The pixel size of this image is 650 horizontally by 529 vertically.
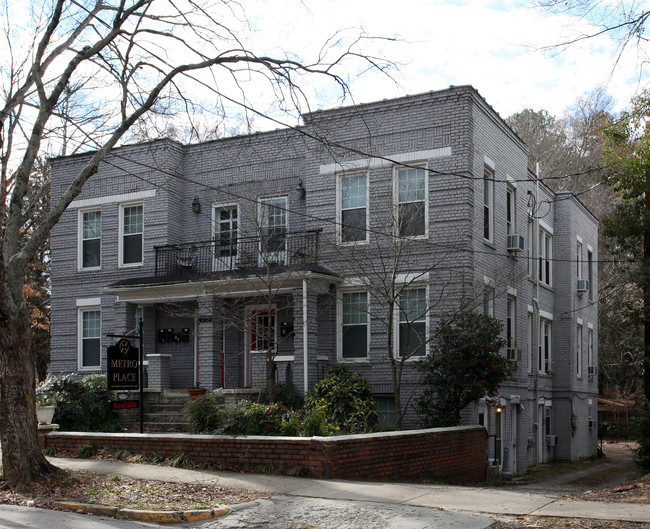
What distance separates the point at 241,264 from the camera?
2075 cm

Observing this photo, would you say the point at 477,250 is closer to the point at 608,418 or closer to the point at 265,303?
the point at 265,303

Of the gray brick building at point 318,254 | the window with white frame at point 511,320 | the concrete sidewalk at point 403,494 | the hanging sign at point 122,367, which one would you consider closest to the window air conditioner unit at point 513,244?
the gray brick building at point 318,254

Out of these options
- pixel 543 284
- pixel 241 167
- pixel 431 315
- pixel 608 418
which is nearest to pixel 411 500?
pixel 431 315

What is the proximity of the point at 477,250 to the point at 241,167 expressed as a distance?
275 inches

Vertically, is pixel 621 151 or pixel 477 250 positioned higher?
pixel 621 151

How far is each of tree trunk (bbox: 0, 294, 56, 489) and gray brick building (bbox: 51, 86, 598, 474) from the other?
22.0ft

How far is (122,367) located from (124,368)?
0.07 m

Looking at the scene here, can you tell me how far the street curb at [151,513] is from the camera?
31.6ft

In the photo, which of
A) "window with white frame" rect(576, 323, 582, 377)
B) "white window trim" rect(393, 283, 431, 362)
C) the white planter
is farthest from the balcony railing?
"window with white frame" rect(576, 323, 582, 377)

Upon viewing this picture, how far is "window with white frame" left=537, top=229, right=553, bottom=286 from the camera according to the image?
2647 centimetres

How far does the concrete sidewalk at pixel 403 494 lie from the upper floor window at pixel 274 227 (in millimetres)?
6733

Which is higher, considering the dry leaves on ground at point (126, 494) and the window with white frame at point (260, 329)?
the window with white frame at point (260, 329)

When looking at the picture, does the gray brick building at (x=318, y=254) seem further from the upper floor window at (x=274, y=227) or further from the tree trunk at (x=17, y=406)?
the tree trunk at (x=17, y=406)

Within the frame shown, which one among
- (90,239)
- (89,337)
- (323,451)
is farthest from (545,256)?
(323,451)
